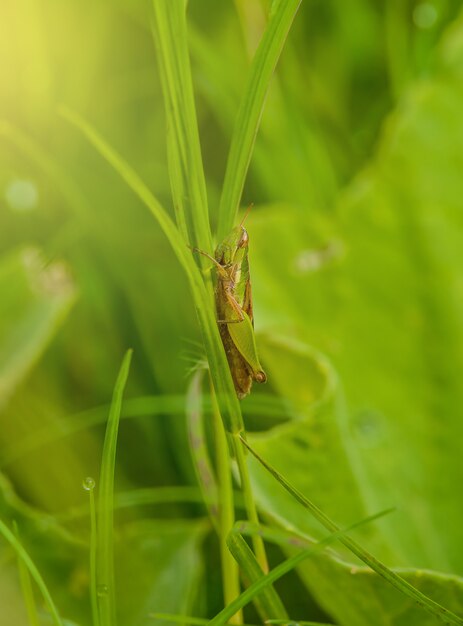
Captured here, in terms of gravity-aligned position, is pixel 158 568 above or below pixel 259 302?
below

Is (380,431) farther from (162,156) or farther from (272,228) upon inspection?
(162,156)

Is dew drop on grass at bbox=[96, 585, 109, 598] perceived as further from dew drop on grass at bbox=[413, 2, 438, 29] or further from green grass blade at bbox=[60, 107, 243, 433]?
dew drop on grass at bbox=[413, 2, 438, 29]

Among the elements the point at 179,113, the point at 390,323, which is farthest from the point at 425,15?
the point at 179,113

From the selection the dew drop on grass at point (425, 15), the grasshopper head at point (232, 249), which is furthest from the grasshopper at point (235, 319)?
the dew drop on grass at point (425, 15)

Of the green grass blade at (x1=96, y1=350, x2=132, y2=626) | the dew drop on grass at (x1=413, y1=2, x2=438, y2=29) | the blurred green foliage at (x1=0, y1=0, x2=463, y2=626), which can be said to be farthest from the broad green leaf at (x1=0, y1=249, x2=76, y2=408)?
the dew drop on grass at (x1=413, y1=2, x2=438, y2=29)

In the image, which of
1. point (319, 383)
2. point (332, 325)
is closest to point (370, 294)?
point (332, 325)

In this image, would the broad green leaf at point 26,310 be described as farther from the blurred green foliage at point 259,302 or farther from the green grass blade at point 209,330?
the green grass blade at point 209,330

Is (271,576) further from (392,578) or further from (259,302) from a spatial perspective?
(259,302)

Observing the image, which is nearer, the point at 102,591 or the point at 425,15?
the point at 102,591
